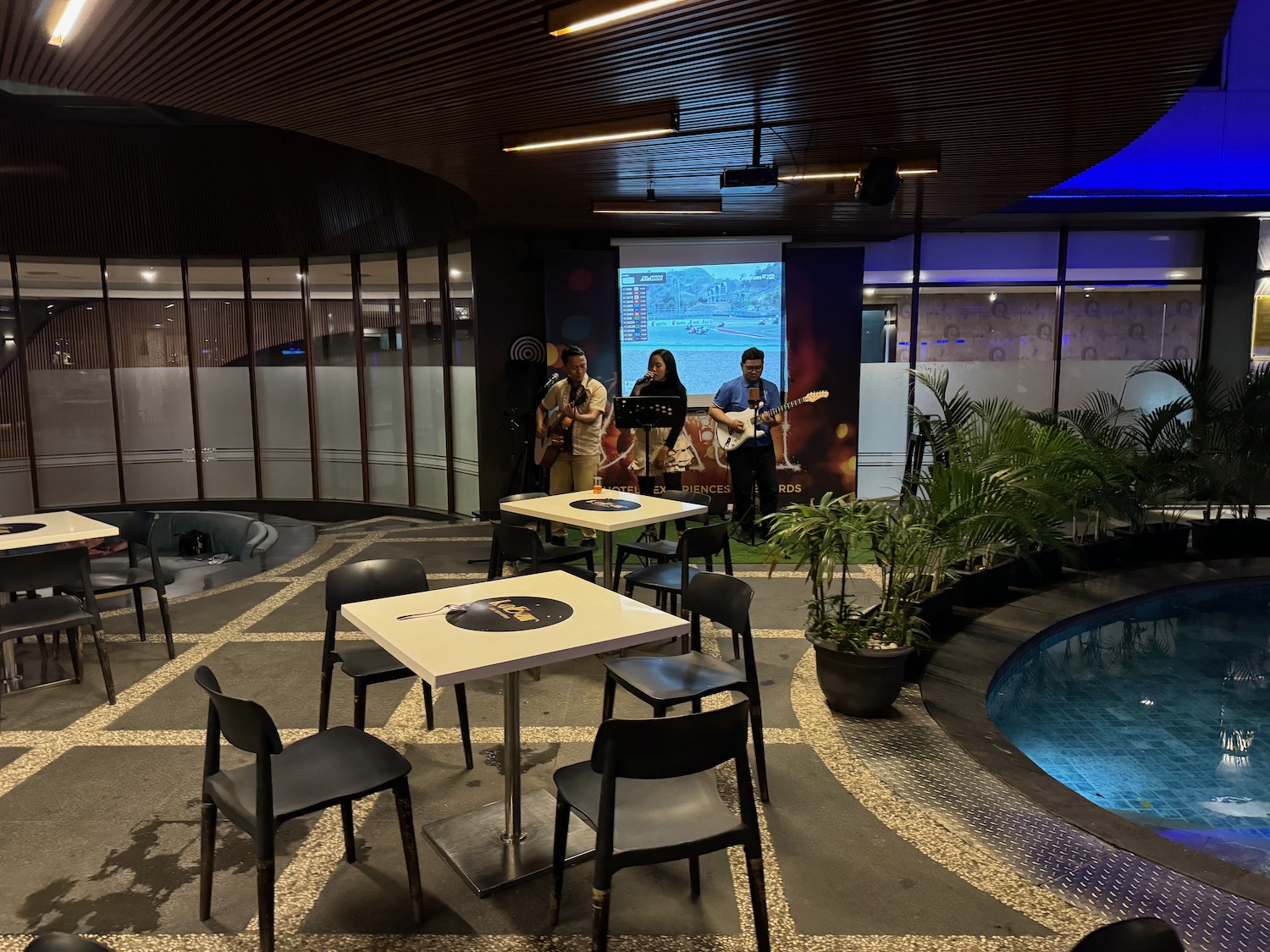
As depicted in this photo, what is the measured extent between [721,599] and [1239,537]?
6.60 meters

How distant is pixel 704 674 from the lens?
3.03 meters

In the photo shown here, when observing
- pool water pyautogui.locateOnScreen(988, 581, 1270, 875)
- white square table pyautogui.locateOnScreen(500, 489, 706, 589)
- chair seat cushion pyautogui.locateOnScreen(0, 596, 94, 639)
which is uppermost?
white square table pyautogui.locateOnScreen(500, 489, 706, 589)

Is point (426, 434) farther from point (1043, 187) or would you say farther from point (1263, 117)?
point (1263, 117)

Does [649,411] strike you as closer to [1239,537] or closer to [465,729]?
[465,729]

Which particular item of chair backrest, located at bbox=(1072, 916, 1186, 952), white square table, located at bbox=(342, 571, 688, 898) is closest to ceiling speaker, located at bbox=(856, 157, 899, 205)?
white square table, located at bbox=(342, 571, 688, 898)

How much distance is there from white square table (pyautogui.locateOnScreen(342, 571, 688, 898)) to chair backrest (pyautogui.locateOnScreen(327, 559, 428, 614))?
18.7 inches

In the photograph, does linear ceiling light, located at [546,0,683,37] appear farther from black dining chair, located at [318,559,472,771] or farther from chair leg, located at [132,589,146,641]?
chair leg, located at [132,589,146,641]

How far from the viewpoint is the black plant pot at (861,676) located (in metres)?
3.70

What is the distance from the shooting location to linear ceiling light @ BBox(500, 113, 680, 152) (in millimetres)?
4691

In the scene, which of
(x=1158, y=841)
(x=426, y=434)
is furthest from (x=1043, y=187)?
(x=426, y=434)

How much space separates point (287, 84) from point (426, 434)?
5.63 meters

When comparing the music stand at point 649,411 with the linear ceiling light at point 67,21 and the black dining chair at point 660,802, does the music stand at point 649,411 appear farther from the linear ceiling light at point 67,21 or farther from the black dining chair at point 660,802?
the black dining chair at point 660,802

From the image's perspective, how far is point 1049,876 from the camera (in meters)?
2.56

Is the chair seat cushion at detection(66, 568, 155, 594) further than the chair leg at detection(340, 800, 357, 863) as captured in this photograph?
Yes
